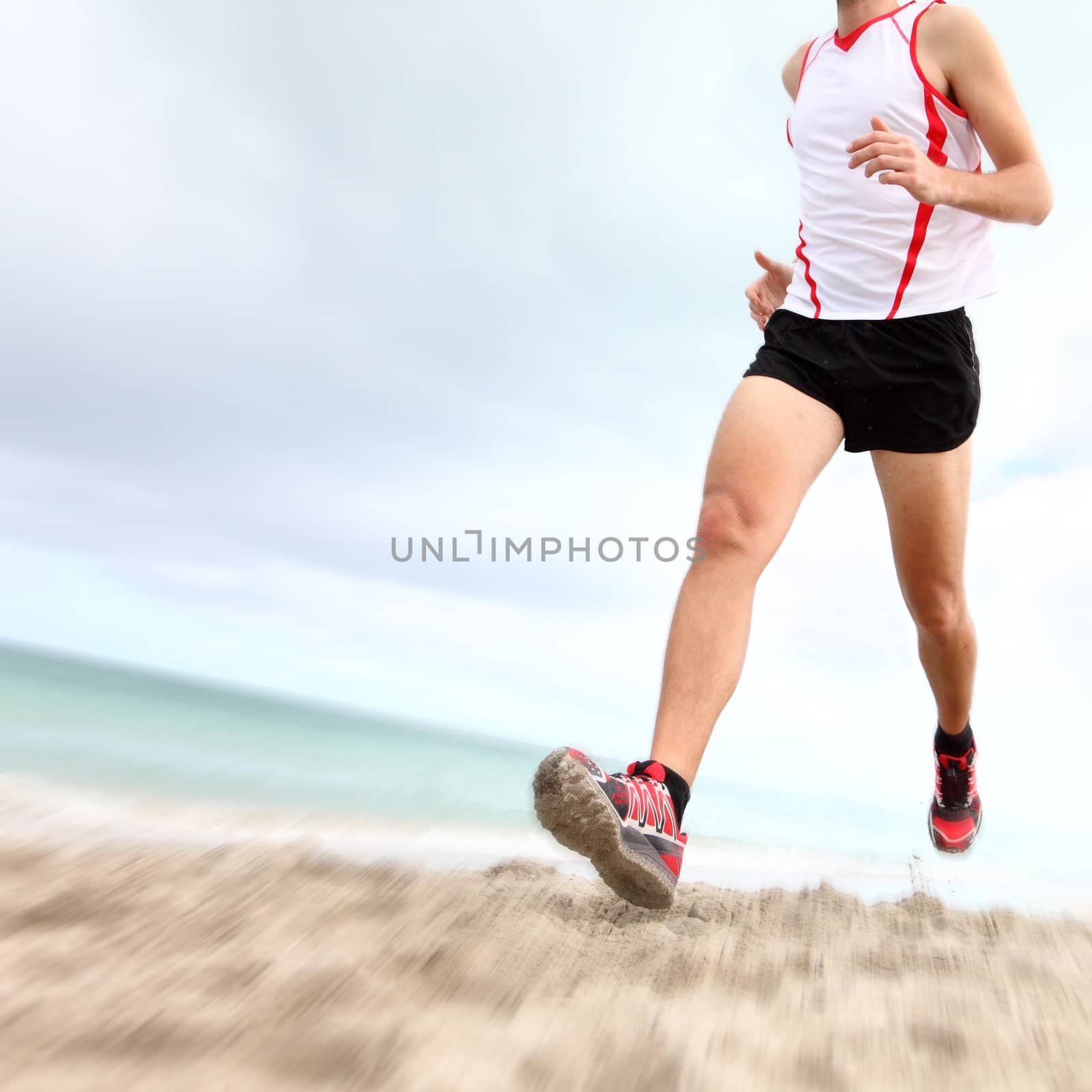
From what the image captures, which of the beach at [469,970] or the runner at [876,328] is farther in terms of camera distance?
the runner at [876,328]

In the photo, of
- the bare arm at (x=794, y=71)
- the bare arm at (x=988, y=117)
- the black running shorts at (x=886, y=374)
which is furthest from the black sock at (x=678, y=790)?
the bare arm at (x=794, y=71)

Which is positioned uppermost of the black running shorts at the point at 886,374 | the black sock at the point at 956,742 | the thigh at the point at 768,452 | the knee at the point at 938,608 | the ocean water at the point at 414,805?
the black running shorts at the point at 886,374

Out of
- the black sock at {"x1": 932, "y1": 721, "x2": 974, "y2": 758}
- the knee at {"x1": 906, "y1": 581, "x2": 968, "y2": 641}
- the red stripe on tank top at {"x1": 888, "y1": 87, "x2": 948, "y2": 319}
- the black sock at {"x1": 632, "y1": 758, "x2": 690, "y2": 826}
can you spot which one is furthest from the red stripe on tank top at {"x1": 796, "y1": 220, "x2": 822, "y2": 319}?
the black sock at {"x1": 932, "y1": 721, "x2": 974, "y2": 758}

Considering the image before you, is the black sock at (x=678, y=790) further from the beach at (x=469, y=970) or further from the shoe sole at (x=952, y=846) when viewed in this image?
the shoe sole at (x=952, y=846)

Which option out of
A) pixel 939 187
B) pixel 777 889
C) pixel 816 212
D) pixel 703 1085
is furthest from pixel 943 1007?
pixel 816 212

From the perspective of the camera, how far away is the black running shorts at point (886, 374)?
1.97 metres

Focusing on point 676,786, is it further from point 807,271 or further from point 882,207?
point 882,207

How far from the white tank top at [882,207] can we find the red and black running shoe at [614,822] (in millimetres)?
1237

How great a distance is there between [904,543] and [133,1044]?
6.18 ft

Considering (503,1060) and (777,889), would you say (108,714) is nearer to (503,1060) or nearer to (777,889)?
(777,889)

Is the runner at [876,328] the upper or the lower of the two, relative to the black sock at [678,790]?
upper

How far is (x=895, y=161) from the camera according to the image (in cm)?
162

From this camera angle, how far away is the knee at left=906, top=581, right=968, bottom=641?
7.25 ft

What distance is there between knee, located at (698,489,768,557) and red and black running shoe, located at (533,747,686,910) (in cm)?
52
